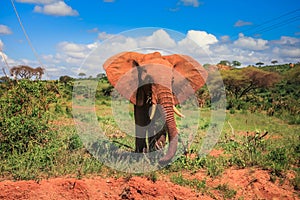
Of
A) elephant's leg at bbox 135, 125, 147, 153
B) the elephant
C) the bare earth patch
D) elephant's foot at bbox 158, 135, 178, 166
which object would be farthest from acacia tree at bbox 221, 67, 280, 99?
the bare earth patch

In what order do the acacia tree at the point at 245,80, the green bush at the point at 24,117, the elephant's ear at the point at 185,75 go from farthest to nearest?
the acacia tree at the point at 245,80 → the elephant's ear at the point at 185,75 → the green bush at the point at 24,117

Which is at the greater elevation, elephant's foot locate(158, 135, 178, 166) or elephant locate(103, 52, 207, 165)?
elephant locate(103, 52, 207, 165)

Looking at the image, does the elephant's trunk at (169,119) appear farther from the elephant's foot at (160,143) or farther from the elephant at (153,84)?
the elephant's foot at (160,143)

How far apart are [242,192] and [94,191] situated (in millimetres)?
2147

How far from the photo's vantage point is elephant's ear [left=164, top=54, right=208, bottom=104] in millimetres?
7543

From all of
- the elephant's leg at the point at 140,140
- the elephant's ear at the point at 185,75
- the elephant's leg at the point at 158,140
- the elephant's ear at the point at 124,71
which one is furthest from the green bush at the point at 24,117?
the elephant's ear at the point at 185,75

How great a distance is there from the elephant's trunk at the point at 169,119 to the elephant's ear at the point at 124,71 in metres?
1.07

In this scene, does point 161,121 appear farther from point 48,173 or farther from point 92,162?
point 48,173

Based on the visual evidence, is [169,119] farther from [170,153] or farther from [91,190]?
[91,190]

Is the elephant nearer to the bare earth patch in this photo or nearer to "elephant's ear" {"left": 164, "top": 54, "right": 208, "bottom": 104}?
"elephant's ear" {"left": 164, "top": 54, "right": 208, "bottom": 104}

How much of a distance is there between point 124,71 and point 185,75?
4.63ft

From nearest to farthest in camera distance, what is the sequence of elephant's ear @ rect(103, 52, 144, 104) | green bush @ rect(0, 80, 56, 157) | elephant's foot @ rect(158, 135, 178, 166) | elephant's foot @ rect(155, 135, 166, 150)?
elephant's foot @ rect(158, 135, 178, 166) → green bush @ rect(0, 80, 56, 157) → elephant's foot @ rect(155, 135, 166, 150) → elephant's ear @ rect(103, 52, 144, 104)

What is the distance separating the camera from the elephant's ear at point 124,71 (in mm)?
7398

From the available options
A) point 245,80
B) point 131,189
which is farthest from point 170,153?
point 245,80
